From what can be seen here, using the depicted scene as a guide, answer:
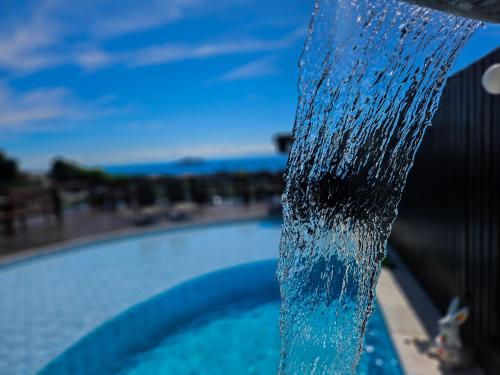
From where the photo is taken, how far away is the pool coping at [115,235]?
593cm

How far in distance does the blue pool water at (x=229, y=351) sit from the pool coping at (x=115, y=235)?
3627 millimetres

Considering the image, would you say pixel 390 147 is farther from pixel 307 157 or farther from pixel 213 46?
pixel 213 46

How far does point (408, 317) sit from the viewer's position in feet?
10.4

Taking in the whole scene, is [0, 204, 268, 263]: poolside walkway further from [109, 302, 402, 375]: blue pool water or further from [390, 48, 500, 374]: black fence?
[390, 48, 500, 374]: black fence

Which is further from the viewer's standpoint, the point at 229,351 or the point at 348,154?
the point at 229,351

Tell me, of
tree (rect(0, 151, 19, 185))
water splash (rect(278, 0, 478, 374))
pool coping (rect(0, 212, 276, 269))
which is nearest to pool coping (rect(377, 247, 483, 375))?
water splash (rect(278, 0, 478, 374))

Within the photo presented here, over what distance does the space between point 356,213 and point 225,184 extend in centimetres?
894

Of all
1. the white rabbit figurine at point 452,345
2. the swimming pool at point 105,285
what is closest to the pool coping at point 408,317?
the white rabbit figurine at point 452,345

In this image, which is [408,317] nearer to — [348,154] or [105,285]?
[348,154]

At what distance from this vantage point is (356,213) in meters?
1.97

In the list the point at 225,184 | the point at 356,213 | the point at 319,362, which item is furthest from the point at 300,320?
the point at 225,184

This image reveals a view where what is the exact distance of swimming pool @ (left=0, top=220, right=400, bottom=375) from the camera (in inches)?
132

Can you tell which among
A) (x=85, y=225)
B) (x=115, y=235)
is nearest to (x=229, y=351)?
(x=115, y=235)

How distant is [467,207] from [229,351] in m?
2.50
